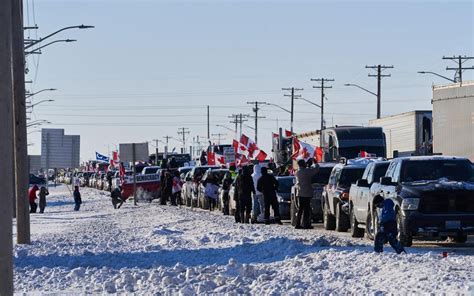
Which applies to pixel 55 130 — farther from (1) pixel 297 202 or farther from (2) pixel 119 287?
(2) pixel 119 287

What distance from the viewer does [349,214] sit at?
96.9 ft

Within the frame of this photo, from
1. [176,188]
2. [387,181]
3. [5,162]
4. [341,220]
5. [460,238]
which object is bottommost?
[176,188]

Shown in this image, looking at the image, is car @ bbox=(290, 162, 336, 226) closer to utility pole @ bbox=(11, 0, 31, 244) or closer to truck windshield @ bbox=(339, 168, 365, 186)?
truck windshield @ bbox=(339, 168, 365, 186)

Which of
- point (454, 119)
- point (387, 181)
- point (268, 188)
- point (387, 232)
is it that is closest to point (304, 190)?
point (268, 188)

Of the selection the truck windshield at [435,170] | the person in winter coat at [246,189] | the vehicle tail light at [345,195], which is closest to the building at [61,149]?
the person in winter coat at [246,189]

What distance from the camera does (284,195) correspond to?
3762cm

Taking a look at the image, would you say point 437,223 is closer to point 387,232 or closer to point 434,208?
point 434,208

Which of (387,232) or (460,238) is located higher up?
(387,232)

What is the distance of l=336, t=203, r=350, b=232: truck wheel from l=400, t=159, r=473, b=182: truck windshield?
5.91m

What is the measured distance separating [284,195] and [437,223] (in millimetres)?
14480

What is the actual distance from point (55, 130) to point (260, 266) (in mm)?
74670

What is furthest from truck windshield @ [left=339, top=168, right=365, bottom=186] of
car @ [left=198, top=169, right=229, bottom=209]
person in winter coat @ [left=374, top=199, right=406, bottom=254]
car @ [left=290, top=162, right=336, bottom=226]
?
car @ [left=198, top=169, right=229, bottom=209]

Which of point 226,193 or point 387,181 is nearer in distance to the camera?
point 387,181

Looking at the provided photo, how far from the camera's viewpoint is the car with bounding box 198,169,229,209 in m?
49.6
